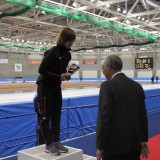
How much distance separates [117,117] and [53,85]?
1051 millimetres

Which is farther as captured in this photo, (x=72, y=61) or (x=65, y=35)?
(x=72, y=61)

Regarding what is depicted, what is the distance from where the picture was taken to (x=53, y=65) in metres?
2.96

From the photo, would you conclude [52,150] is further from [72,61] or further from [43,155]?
[72,61]

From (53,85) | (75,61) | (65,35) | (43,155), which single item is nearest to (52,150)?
(43,155)

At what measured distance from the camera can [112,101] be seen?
2.24 meters

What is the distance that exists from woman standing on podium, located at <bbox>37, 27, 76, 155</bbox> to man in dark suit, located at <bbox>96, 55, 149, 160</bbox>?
2.40 feet

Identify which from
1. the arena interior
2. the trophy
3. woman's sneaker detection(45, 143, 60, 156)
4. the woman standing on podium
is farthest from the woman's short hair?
the arena interior

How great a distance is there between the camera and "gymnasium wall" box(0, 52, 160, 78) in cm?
3481

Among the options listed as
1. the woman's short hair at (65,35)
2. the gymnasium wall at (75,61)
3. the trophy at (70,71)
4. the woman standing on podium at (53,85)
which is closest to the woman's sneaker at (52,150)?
the woman standing on podium at (53,85)

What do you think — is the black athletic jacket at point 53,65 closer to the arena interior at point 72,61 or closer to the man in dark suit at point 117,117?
the man in dark suit at point 117,117

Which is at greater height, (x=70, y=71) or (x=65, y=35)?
(x=65, y=35)

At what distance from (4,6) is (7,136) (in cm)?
1010

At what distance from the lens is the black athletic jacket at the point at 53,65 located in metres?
2.88

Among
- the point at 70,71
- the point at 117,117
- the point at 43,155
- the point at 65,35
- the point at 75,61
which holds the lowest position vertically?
the point at 43,155
